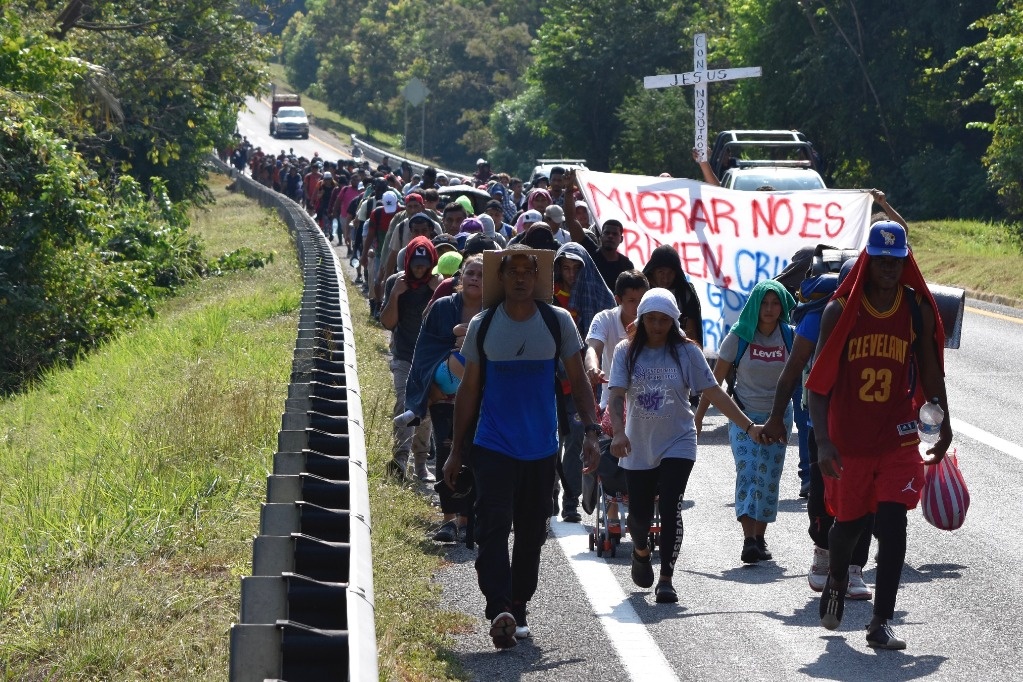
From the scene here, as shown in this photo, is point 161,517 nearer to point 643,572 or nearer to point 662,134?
point 643,572

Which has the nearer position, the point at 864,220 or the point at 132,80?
the point at 864,220

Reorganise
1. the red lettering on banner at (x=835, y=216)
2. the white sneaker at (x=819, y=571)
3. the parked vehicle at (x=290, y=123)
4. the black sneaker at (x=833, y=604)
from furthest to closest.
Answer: the parked vehicle at (x=290, y=123), the red lettering on banner at (x=835, y=216), the white sneaker at (x=819, y=571), the black sneaker at (x=833, y=604)

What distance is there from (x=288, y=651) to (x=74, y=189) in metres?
17.4

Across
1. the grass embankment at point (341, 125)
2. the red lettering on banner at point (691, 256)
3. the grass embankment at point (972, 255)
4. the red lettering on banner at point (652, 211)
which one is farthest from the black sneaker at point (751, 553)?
the grass embankment at point (341, 125)

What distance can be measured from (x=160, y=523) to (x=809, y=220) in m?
7.84

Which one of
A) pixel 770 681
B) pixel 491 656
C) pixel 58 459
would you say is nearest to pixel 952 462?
pixel 770 681

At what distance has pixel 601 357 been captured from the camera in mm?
9891

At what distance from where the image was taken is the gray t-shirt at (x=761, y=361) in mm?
9422

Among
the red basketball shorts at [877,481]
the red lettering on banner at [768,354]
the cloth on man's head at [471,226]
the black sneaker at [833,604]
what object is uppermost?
the cloth on man's head at [471,226]

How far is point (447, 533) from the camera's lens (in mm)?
9273

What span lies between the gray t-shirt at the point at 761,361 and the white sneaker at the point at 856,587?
1668 millimetres

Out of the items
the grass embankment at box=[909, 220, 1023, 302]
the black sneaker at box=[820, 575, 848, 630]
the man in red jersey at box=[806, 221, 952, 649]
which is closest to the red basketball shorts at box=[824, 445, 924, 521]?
the man in red jersey at box=[806, 221, 952, 649]

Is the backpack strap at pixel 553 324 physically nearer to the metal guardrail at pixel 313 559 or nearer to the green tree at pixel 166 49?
the metal guardrail at pixel 313 559

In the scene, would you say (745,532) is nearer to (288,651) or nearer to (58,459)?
(288,651)
